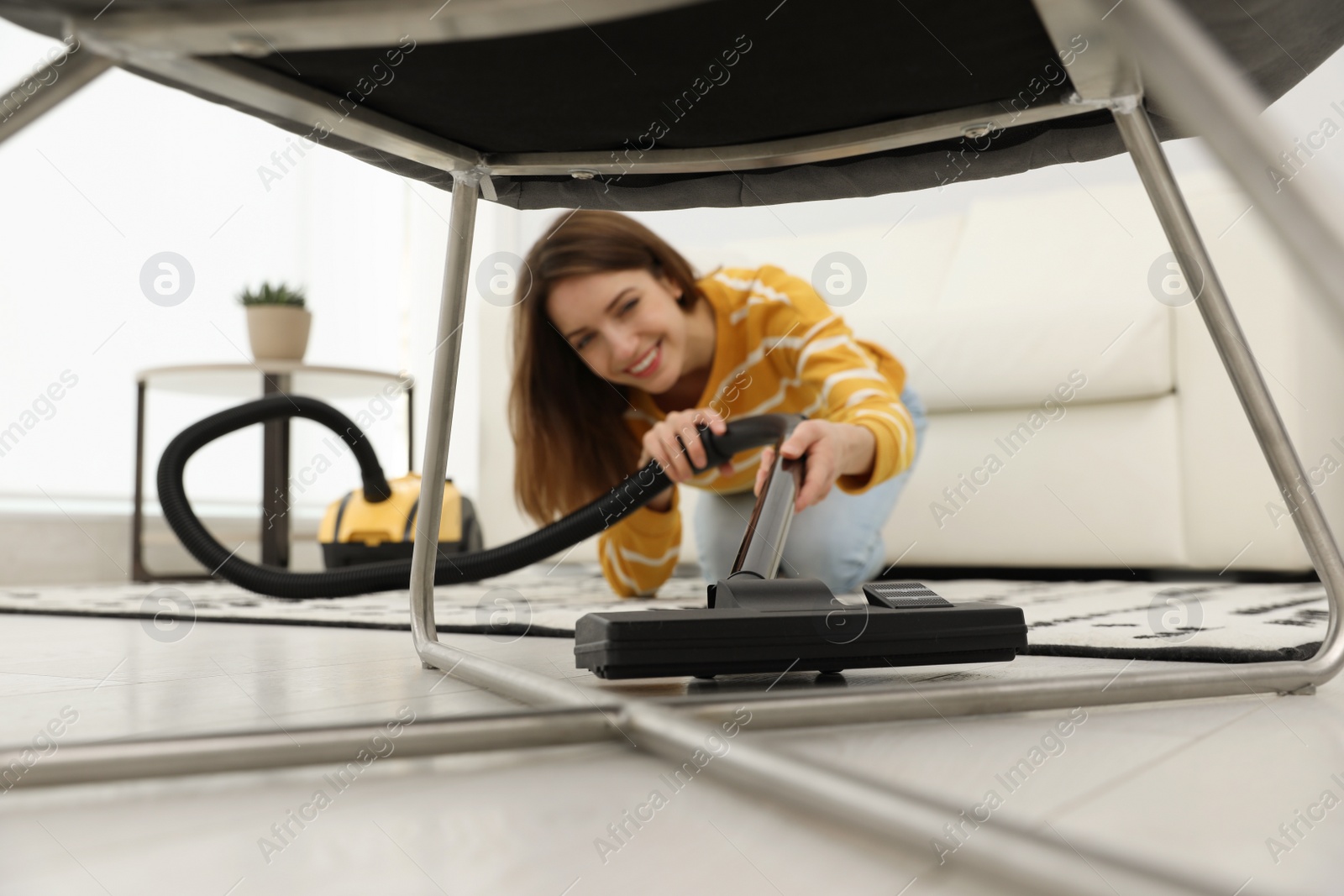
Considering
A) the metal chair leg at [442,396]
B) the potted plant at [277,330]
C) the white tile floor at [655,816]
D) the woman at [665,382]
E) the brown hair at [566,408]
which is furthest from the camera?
the potted plant at [277,330]

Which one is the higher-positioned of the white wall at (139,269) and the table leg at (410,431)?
the white wall at (139,269)

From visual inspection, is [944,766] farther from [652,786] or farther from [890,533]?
[890,533]

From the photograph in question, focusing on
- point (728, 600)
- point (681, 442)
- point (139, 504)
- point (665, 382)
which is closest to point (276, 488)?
point (139, 504)

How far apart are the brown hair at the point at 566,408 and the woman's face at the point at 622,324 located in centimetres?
6

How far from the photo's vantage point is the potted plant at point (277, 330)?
2.32 meters

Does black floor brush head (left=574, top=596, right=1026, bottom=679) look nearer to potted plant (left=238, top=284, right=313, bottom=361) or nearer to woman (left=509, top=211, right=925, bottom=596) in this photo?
woman (left=509, top=211, right=925, bottom=596)

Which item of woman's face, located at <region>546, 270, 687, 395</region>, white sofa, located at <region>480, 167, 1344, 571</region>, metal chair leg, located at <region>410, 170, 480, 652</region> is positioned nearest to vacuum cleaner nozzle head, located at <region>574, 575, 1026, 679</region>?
metal chair leg, located at <region>410, 170, 480, 652</region>

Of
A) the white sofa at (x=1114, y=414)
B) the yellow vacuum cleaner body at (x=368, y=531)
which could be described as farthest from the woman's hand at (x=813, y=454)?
the yellow vacuum cleaner body at (x=368, y=531)

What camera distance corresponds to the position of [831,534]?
1709mm

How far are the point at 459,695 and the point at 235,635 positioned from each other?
59cm

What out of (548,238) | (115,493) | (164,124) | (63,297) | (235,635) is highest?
(164,124)

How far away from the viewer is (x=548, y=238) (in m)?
1.37

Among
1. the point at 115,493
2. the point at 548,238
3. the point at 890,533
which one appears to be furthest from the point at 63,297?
the point at 890,533

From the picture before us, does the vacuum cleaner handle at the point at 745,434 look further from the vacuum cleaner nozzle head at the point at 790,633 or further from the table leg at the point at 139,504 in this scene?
the table leg at the point at 139,504
